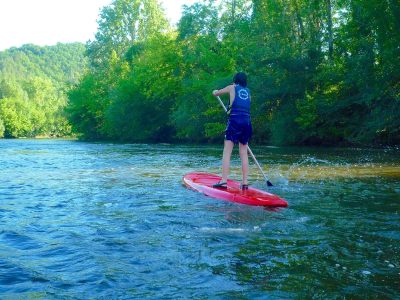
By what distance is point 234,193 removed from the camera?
782cm

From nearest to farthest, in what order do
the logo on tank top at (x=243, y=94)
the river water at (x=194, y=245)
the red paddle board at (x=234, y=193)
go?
the river water at (x=194, y=245) → the red paddle board at (x=234, y=193) → the logo on tank top at (x=243, y=94)

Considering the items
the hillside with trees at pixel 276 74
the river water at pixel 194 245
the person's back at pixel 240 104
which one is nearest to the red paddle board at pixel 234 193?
the river water at pixel 194 245

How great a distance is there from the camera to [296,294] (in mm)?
3391

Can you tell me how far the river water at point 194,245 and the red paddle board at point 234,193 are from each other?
16 centimetres

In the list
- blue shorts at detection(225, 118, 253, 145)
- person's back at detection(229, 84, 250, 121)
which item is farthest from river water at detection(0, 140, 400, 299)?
person's back at detection(229, 84, 250, 121)

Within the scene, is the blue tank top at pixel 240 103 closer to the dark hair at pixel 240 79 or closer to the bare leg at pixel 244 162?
the dark hair at pixel 240 79

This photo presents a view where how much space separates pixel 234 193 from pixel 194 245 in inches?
121

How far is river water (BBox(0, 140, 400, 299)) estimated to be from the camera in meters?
3.56

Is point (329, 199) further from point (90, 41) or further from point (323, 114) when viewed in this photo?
point (90, 41)

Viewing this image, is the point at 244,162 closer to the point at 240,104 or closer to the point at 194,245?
the point at 240,104

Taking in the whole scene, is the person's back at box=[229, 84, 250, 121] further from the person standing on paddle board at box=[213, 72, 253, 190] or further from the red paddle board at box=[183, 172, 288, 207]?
the red paddle board at box=[183, 172, 288, 207]

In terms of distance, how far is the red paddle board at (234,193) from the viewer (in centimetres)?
722

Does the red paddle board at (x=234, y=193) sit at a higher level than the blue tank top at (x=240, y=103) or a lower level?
lower

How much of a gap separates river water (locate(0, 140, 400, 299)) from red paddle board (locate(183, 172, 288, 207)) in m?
0.16
